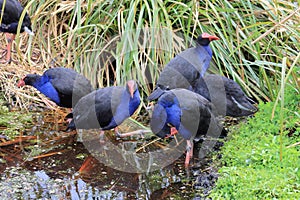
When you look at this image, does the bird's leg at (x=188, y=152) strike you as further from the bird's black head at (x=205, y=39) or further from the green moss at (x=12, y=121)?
the green moss at (x=12, y=121)

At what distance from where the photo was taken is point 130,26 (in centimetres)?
511

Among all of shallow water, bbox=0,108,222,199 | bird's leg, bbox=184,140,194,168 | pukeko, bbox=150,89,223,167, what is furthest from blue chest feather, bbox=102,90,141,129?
bird's leg, bbox=184,140,194,168

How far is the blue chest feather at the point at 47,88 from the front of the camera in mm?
4672

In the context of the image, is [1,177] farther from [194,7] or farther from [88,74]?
[194,7]

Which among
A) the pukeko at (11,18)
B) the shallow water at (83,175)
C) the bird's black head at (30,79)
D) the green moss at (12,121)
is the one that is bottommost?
the shallow water at (83,175)

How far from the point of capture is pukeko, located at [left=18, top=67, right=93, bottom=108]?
183 inches

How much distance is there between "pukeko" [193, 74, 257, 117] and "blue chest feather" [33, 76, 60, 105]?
129 centimetres

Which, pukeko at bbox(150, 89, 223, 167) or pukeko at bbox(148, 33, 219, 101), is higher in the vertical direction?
pukeko at bbox(148, 33, 219, 101)

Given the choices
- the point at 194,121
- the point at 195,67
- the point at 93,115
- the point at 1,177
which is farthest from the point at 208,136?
the point at 1,177

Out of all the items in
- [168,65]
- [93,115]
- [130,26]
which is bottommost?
[93,115]

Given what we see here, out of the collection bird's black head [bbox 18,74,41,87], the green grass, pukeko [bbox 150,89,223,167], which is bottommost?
the green grass

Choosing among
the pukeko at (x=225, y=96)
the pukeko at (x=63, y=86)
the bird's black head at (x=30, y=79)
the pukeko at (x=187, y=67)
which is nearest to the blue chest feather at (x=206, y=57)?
the pukeko at (x=187, y=67)

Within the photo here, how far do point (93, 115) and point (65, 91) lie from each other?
451 mm

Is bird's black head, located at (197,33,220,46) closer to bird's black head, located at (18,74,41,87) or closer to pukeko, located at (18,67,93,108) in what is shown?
pukeko, located at (18,67,93,108)
